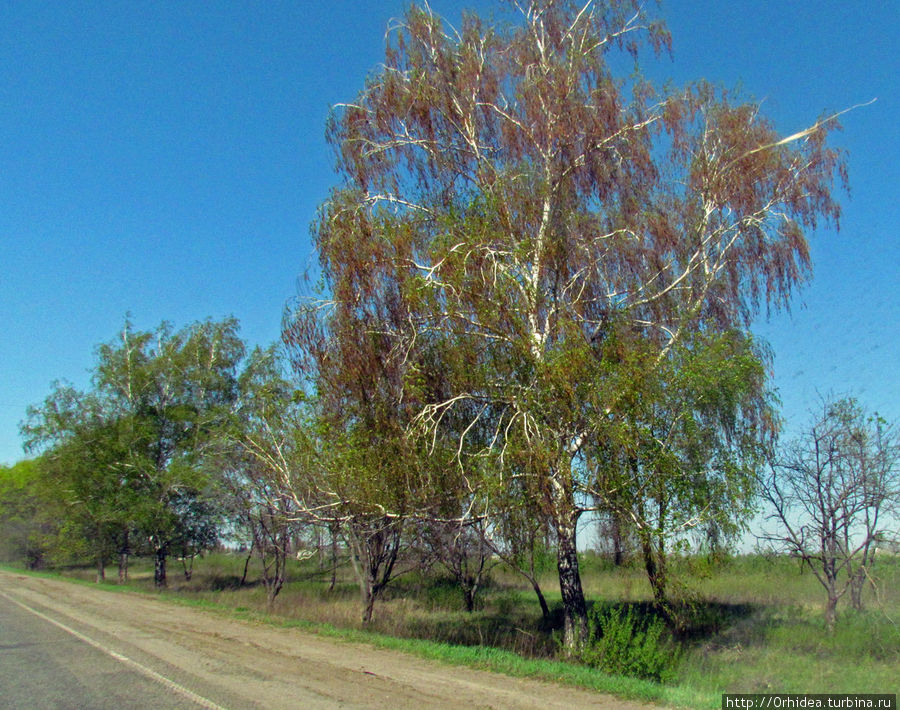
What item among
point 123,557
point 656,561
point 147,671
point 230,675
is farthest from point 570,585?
point 123,557

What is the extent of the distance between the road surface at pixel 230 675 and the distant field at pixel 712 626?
3.81 feet

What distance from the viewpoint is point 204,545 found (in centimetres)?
3666

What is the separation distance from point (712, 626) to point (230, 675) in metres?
12.8

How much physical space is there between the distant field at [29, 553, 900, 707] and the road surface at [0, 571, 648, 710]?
1.16 m

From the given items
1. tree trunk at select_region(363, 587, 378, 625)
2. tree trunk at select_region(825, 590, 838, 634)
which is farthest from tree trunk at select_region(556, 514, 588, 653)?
tree trunk at select_region(363, 587, 378, 625)

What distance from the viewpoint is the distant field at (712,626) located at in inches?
404

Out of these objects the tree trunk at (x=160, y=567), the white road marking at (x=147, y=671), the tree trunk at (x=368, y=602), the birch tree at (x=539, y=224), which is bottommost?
the tree trunk at (x=160, y=567)

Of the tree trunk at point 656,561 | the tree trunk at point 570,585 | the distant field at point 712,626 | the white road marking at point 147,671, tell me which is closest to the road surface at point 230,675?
the white road marking at point 147,671

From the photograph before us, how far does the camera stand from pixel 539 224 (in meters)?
13.8

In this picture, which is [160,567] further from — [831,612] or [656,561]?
[831,612]

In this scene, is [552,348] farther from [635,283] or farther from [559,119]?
[559,119]

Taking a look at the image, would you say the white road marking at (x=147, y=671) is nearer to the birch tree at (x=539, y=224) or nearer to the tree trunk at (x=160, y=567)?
the birch tree at (x=539, y=224)

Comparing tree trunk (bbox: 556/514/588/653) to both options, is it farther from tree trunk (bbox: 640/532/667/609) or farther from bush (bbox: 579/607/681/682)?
tree trunk (bbox: 640/532/667/609)

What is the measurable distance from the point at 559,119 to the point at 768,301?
6.37 m
